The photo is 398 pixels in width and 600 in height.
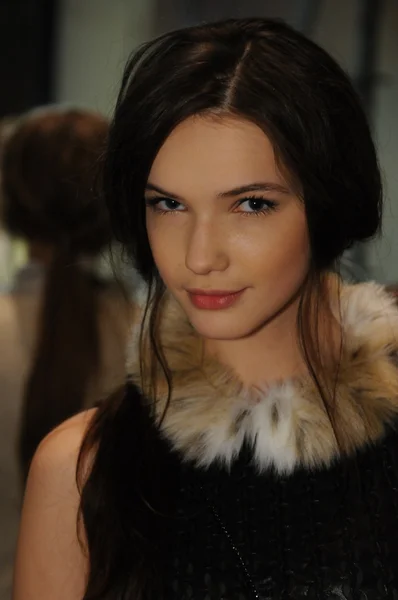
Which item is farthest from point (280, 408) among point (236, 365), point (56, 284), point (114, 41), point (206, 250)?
point (114, 41)

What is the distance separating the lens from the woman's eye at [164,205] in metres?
1.07

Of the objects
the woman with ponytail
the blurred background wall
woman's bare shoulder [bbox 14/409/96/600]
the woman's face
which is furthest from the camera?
the blurred background wall

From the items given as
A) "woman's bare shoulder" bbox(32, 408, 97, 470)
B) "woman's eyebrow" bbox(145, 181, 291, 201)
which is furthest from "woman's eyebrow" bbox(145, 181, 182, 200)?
"woman's bare shoulder" bbox(32, 408, 97, 470)

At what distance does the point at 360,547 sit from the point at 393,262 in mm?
1261

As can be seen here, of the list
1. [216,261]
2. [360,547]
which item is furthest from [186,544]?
[216,261]

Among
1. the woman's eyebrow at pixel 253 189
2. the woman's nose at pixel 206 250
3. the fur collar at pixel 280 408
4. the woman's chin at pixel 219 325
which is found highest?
the woman's eyebrow at pixel 253 189

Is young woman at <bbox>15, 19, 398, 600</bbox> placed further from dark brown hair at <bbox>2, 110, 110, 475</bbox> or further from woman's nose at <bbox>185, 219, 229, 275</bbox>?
dark brown hair at <bbox>2, 110, 110, 475</bbox>

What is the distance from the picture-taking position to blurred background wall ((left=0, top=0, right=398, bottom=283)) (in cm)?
224

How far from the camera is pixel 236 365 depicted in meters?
1.17

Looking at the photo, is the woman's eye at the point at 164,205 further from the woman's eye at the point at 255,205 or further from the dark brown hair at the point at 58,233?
the dark brown hair at the point at 58,233

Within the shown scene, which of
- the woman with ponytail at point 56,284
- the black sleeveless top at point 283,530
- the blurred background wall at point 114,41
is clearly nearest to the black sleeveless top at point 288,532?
the black sleeveless top at point 283,530

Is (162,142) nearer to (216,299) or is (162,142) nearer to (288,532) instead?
(216,299)

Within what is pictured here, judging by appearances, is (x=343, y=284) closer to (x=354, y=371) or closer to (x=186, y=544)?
(x=354, y=371)

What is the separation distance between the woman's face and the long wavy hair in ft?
0.05
